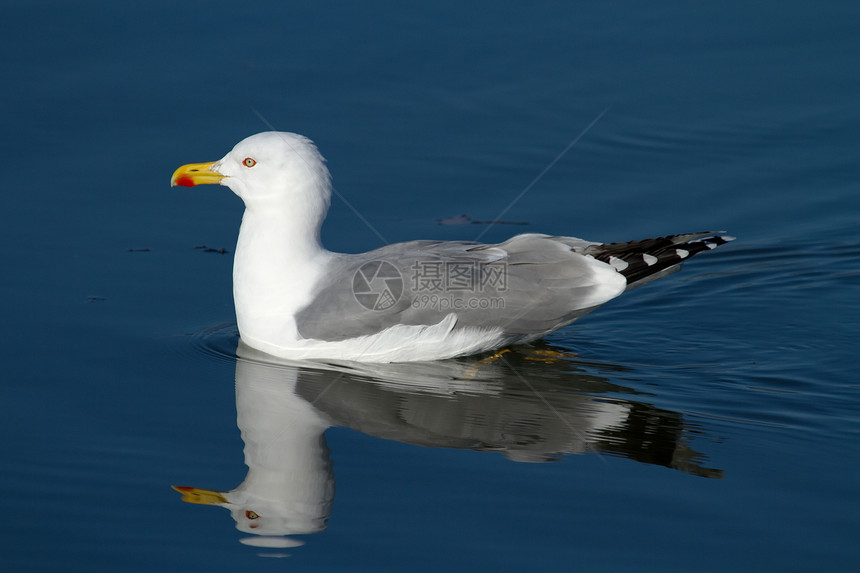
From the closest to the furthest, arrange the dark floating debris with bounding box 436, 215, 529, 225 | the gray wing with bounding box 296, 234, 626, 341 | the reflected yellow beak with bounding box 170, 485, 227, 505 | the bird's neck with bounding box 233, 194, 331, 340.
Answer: the reflected yellow beak with bounding box 170, 485, 227, 505, the gray wing with bounding box 296, 234, 626, 341, the bird's neck with bounding box 233, 194, 331, 340, the dark floating debris with bounding box 436, 215, 529, 225

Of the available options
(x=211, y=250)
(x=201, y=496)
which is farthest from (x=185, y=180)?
(x=201, y=496)

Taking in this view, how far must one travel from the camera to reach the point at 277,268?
7.07 meters

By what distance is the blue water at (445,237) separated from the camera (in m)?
4.98

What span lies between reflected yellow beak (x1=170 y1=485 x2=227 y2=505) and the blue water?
53mm

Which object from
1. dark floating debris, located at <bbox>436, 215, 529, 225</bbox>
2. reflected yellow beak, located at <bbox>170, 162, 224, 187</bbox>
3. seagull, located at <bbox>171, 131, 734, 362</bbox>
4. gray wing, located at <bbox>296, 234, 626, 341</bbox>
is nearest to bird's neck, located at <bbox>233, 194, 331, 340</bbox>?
seagull, located at <bbox>171, 131, 734, 362</bbox>

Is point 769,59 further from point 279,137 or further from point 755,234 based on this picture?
point 279,137

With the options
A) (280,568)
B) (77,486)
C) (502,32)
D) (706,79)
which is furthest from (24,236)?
(706,79)

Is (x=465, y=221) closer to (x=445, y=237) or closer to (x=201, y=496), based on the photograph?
(x=445, y=237)

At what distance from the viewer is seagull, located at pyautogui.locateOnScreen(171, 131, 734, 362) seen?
687 cm

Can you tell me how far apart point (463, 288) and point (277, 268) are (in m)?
1.26

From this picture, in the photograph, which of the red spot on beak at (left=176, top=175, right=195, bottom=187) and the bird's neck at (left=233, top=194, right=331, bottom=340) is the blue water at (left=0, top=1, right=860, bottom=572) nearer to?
the bird's neck at (left=233, top=194, right=331, bottom=340)

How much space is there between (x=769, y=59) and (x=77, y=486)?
8.95 meters

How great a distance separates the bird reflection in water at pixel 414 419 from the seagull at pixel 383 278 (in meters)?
0.18

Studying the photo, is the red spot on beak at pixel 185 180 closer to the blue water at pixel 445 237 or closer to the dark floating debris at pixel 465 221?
the blue water at pixel 445 237
